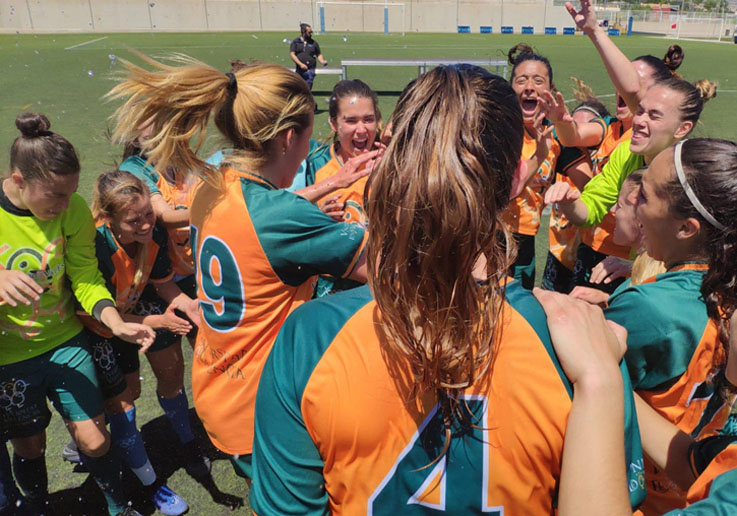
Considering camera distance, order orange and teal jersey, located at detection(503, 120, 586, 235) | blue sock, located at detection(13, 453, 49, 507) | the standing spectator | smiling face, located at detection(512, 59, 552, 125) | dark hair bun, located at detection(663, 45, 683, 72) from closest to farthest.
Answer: blue sock, located at detection(13, 453, 49, 507) < orange and teal jersey, located at detection(503, 120, 586, 235) < smiling face, located at detection(512, 59, 552, 125) < dark hair bun, located at detection(663, 45, 683, 72) < the standing spectator

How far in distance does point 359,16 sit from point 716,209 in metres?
45.8

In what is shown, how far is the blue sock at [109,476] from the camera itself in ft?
8.61

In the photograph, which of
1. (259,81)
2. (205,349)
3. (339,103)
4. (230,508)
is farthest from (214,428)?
(339,103)

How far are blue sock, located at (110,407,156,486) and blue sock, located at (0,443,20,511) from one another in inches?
18.2

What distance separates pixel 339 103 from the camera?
372 cm

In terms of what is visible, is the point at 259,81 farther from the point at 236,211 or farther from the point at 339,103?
the point at 339,103

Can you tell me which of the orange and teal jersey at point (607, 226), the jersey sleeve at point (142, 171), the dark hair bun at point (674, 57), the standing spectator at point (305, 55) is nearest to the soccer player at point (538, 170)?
the orange and teal jersey at point (607, 226)

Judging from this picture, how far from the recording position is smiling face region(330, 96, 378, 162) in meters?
3.64

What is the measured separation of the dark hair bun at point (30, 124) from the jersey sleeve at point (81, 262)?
341 mm

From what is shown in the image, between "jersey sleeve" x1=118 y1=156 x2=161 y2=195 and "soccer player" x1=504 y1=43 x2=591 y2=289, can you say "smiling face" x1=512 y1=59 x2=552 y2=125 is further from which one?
"jersey sleeve" x1=118 y1=156 x2=161 y2=195

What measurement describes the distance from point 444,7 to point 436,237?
49014mm

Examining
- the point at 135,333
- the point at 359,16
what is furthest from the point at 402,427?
the point at 359,16

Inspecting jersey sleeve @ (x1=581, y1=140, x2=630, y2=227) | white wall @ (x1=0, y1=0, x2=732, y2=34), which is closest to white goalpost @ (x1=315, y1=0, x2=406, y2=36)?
white wall @ (x1=0, y1=0, x2=732, y2=34)

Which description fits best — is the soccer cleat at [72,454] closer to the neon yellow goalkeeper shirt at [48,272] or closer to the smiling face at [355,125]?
the neon yellow goalkeeper shirt at [48,272]
